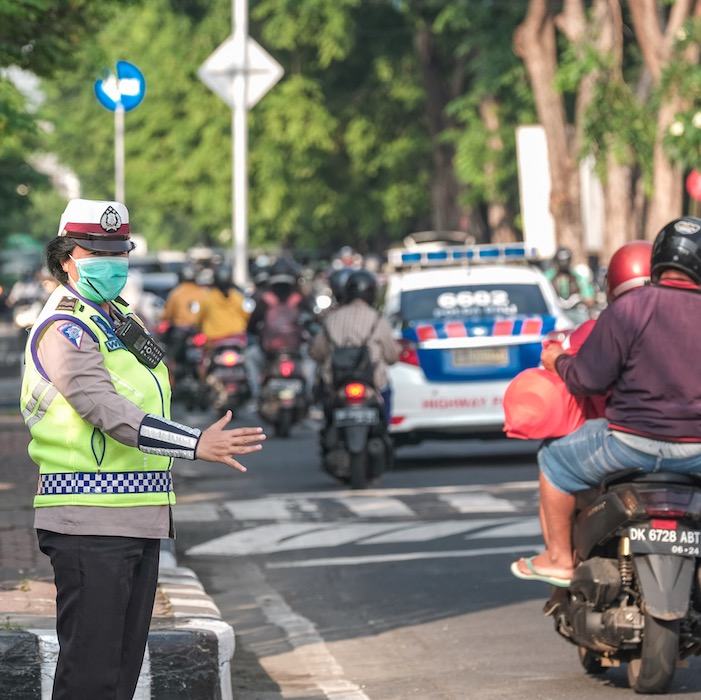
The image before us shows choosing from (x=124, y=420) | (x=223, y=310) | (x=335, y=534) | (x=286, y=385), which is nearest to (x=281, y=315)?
(x=286, y=385)

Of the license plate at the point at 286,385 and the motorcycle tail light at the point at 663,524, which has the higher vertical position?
the motorcycle tail light at the point at 663,524

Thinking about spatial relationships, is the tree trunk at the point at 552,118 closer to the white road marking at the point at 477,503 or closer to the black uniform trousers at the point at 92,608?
the white road marking at the point at 477,503

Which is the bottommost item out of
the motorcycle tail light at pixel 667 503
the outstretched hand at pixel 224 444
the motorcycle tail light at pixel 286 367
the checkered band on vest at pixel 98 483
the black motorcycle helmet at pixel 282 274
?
the motorcycle tail light at pixel 286 367

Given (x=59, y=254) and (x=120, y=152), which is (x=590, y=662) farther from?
(x=120, y=152)

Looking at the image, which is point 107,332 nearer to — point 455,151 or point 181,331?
point 181,331

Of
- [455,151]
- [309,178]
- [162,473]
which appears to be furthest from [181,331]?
[309,178]

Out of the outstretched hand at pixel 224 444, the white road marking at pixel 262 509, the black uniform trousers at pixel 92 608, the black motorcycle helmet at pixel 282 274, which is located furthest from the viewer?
the black motorcycle helmet at pixel 282 274

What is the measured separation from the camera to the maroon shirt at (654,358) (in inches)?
292

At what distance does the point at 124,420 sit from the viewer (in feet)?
17.9

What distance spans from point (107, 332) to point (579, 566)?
A: 2.59 metres

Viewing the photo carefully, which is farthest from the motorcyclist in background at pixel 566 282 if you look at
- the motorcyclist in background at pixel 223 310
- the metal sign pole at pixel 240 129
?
the motorcyclist in background at pixel 223 310

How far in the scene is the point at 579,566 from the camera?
756cm

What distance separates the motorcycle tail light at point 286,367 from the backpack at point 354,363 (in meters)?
A: 4.58

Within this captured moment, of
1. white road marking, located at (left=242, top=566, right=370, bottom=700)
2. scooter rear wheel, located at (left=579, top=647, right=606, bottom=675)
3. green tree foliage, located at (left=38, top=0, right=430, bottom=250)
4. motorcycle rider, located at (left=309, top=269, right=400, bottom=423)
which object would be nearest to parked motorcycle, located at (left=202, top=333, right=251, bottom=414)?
motorcycle rider, located at (left=309, top=269, right=400, bottom=423)
